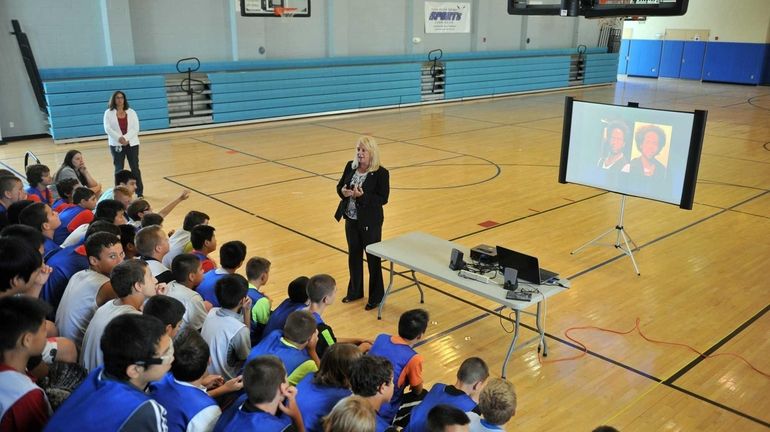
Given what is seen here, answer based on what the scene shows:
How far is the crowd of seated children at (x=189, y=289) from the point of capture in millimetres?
3717

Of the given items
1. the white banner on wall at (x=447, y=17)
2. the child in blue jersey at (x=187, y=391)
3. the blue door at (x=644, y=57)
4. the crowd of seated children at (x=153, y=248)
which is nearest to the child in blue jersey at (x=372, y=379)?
the child in blue jersey at (x=187, y=391)

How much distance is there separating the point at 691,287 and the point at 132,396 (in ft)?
18.1

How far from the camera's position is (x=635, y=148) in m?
6.54

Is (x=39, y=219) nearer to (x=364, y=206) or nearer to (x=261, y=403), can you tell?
(x=364, y=206)

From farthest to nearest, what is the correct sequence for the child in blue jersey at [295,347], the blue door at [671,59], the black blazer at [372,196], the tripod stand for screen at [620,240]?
the blue door at [671,59]
the tripod stand for screen at [620,240]
the black blazer at [372,196]
the child in blue jersey at [295,347]

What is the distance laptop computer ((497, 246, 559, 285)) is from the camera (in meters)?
4.58

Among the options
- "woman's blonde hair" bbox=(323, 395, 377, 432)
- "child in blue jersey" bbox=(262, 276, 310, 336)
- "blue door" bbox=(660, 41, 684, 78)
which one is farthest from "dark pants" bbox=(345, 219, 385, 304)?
"blue door" bbox=(660, 41, 684, 78)

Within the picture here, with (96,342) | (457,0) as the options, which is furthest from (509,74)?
(96,342)

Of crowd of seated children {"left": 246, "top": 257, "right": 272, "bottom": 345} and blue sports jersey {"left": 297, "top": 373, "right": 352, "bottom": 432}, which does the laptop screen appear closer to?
crowd of seated children {"left": 246, "top": 257, "right": 272, "bottom": 345}

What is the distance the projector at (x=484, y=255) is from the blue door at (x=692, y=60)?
86.3 feet

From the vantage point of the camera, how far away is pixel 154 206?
27.8 ft

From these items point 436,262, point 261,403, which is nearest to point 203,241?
point 436,262

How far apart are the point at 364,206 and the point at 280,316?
184 centimetres

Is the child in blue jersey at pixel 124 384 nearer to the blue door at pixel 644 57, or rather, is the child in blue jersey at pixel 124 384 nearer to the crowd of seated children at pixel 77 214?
the crowd of seated children at pixel 77 214
